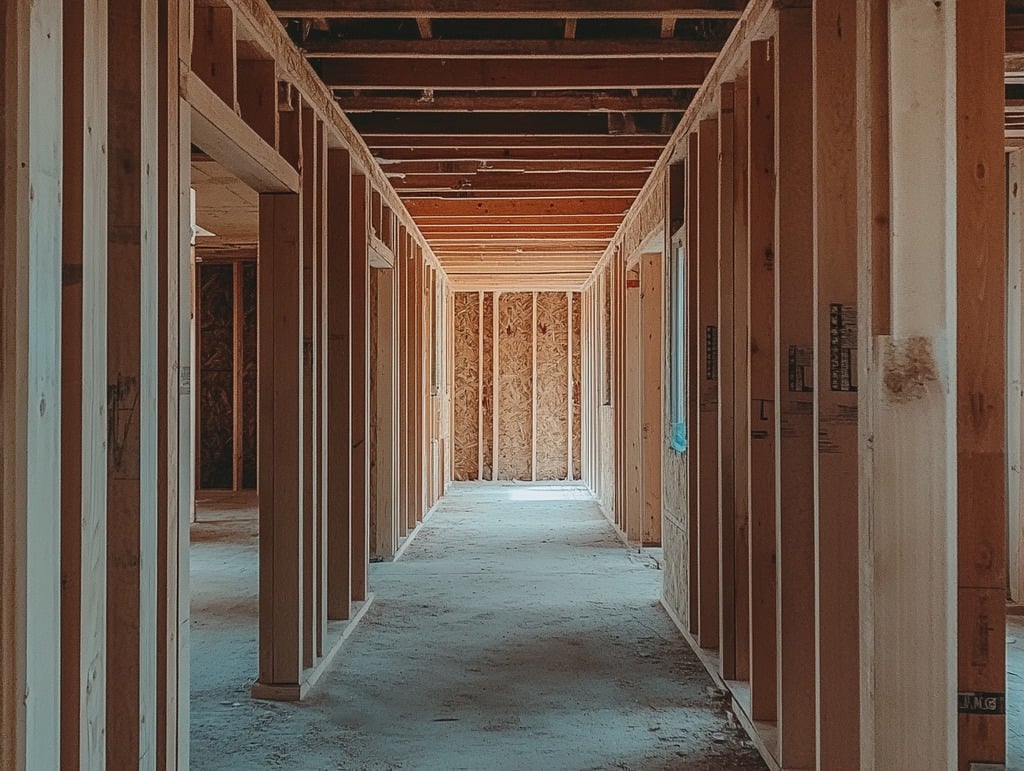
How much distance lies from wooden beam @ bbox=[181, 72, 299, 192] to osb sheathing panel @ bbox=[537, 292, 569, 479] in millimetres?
9848

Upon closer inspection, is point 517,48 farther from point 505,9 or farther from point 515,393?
point 515,393

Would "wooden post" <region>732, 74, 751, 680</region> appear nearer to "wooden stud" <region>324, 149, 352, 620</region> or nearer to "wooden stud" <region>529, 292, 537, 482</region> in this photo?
"wooden stud" <region>324, 149, 352, 620</region>

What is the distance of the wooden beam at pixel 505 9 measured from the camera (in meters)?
3.64

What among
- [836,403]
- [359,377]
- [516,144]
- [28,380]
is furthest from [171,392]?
[516,144]

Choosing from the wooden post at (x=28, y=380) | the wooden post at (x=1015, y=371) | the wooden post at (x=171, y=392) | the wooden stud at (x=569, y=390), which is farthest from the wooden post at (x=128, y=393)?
the wooden stud at (x=569, y=390)

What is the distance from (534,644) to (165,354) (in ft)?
9.45

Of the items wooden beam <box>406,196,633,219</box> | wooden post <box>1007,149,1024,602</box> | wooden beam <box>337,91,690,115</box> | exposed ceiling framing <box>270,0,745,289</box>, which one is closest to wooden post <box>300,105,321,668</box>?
exposed ceiling framing <box>270,0,745,289</box>

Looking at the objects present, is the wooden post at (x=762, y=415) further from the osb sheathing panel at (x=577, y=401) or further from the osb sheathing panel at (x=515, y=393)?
the osb sheathing panel at (x=515, y=393)

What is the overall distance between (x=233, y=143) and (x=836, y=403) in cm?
203

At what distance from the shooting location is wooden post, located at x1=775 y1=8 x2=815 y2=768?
3.05m

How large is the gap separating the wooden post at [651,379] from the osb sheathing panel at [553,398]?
584cm

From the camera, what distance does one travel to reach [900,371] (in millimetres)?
1586

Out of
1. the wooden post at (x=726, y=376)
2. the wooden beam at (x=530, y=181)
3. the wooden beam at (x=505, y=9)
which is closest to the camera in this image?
the wooden beam at (x=505, y=9)

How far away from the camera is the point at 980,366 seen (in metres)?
2.55
